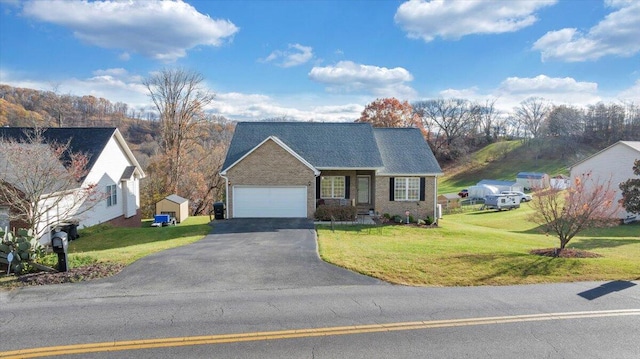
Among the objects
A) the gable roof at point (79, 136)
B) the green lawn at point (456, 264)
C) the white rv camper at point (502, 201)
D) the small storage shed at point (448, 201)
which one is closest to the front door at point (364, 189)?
the green lawn at point (456, 264)

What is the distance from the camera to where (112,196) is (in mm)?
23891

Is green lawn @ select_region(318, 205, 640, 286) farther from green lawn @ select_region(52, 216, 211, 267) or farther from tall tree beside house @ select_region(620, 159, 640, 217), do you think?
tall tree beside house @ select_region(620, 159, 640, 217)

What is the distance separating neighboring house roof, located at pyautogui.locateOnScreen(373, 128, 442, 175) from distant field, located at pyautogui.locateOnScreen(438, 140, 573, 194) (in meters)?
41.5

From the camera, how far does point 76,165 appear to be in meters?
17.2

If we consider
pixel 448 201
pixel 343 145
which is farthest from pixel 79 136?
pixel 448 201

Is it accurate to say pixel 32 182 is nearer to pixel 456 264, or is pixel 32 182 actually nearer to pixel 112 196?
pixel 112 196

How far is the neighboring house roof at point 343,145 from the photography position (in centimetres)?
2458

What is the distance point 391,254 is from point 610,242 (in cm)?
1560

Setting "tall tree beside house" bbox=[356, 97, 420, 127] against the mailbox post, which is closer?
the mailbox post

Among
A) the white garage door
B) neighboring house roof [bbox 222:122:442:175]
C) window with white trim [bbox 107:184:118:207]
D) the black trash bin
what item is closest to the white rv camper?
neighboring house roof [bbox 222:122:442:175]

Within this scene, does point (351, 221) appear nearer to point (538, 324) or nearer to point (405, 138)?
point (405, 138)

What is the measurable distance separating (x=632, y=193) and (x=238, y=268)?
29.9 meters

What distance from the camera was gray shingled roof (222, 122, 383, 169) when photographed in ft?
81.4

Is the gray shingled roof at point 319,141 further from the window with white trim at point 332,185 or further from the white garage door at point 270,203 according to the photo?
the white garage door at point 270,203
